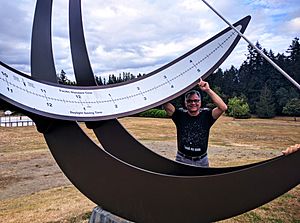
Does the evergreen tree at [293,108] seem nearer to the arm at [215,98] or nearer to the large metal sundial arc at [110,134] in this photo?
the arm at [215,98]

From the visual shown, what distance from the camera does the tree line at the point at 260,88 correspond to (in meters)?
27.3

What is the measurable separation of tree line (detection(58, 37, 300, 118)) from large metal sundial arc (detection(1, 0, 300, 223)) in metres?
19.7

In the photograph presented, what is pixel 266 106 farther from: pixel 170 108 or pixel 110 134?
pixel 110 134

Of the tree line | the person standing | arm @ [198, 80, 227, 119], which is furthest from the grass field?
the tree line

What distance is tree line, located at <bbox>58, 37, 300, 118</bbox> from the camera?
27297 millimetres

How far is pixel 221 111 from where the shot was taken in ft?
11.3

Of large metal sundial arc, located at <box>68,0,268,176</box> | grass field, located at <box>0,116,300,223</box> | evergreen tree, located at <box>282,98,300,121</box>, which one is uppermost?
large metal sundial arc, located at <box>68,0,268,176</box>

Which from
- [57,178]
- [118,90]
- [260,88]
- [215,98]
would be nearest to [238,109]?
[260,88]

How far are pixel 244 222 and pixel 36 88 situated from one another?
3.61m

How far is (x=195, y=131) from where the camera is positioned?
3.52 meters

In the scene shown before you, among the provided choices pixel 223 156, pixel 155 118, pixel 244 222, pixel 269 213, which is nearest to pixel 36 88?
pixel 244 222

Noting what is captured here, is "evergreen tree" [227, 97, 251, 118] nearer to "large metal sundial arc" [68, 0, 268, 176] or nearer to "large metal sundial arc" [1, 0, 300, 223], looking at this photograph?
"large metal sundial arc" [68, 0, 268, 176]

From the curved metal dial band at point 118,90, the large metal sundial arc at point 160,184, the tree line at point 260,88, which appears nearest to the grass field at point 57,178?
the large metal sundial arc at point 160,184

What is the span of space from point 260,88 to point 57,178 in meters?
28.6
